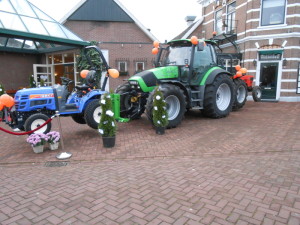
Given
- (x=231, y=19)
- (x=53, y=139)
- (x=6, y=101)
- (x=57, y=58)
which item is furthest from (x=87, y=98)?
(x=231, y=19)

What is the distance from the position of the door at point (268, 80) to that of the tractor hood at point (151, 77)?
842 centimetres

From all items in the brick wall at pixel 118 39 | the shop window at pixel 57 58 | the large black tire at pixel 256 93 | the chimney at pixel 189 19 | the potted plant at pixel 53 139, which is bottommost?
the potted plant at pixel 53 139

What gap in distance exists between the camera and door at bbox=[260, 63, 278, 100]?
13.3 meters

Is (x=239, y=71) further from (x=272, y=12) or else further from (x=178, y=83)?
(x=272, y=12)

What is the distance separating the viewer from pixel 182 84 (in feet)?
23.6

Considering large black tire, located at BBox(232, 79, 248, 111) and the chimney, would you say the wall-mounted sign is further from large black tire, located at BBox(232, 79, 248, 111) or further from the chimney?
the chimney

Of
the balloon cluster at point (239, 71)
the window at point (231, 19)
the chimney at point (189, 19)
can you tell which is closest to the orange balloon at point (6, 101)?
the balloon cluster at point (239, 71)

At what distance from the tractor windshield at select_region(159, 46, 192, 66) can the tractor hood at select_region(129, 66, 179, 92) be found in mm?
464

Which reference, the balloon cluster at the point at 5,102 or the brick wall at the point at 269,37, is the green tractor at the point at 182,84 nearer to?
the balloon cluster at the point at 5,102

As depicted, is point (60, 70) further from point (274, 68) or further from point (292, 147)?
point (292, 147)

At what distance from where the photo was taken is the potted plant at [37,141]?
4.96m

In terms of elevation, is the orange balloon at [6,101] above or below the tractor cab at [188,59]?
below

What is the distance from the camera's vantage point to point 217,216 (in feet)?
9.12

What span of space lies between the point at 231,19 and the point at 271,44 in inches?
141
